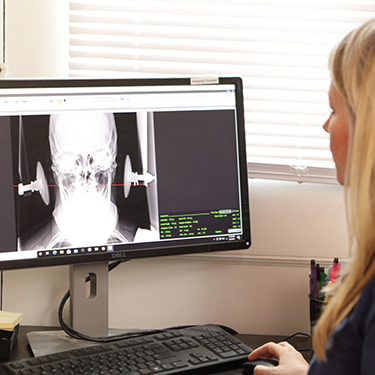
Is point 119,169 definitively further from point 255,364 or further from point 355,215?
point 355,215

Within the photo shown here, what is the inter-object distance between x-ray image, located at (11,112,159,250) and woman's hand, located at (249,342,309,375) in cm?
38

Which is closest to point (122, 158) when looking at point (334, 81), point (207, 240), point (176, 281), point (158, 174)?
point (158, 174)

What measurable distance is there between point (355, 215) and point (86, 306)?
84 cm

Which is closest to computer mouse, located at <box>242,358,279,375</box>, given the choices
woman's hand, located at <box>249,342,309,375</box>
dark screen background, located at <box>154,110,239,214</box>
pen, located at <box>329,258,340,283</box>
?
woman's hand, located at <box>249,342,309,375</box>

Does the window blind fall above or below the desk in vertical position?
above

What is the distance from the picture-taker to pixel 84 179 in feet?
5.20

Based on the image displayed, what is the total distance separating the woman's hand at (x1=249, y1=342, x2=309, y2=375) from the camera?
134 centimetres

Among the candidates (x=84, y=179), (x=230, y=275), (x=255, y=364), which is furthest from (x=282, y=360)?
(x=84, y=179)

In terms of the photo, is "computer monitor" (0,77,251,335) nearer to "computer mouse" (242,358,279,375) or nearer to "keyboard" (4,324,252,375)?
"keyboard" (4,324,252,375)

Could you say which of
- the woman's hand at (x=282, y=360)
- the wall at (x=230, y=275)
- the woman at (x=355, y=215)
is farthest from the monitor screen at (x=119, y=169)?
the woman at (x=355, y=215)

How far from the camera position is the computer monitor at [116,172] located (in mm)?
1538

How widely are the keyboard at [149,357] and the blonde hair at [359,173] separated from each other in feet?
1.58

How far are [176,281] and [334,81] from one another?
3.04ft

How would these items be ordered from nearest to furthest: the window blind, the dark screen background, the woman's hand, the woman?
1. the woman
2. the woman's hand
3. the dark screen background
4. the window blind
